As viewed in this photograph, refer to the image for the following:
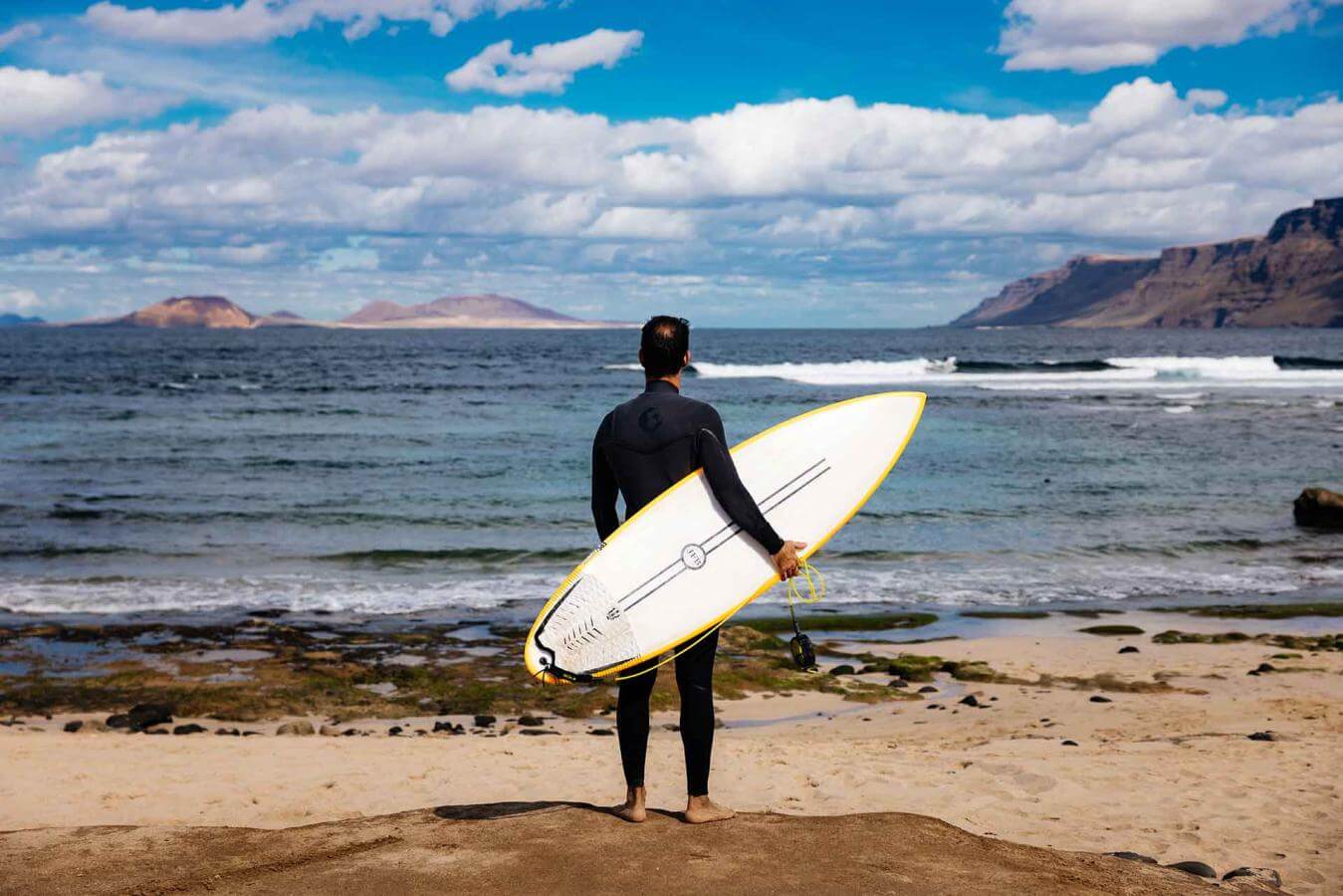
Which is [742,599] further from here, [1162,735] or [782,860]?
[1162,735]

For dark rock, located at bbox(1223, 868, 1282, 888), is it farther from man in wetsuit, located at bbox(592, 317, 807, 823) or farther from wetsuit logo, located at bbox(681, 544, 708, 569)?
wetsuit logo, located at bbox(681, 544, 708, 569)

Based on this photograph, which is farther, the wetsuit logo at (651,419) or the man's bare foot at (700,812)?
the man's bare foot at (700,812)

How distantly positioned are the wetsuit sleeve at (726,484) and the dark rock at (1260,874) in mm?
2445

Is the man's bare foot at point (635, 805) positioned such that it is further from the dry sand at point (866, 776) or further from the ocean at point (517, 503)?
the ocean at point (517, 503)

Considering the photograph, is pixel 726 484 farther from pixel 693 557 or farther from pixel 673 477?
pixel 693 557

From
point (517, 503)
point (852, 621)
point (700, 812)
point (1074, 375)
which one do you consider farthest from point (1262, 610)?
point (1074, 375)

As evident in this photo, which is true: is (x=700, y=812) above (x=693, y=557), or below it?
below

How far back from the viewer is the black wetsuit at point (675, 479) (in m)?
4.43

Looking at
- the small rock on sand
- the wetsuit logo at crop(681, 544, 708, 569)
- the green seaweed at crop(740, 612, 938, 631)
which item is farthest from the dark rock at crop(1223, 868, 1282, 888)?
the green seaweed at crop(740, 612, 938, 631)

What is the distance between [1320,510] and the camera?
17.5 meters

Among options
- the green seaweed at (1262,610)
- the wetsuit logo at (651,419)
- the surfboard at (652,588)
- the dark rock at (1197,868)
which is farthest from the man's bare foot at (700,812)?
the green seaweed at (1262,610)

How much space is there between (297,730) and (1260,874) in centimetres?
644

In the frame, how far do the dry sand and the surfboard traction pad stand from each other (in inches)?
26.4

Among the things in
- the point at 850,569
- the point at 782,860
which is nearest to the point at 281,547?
the point at 850,569
